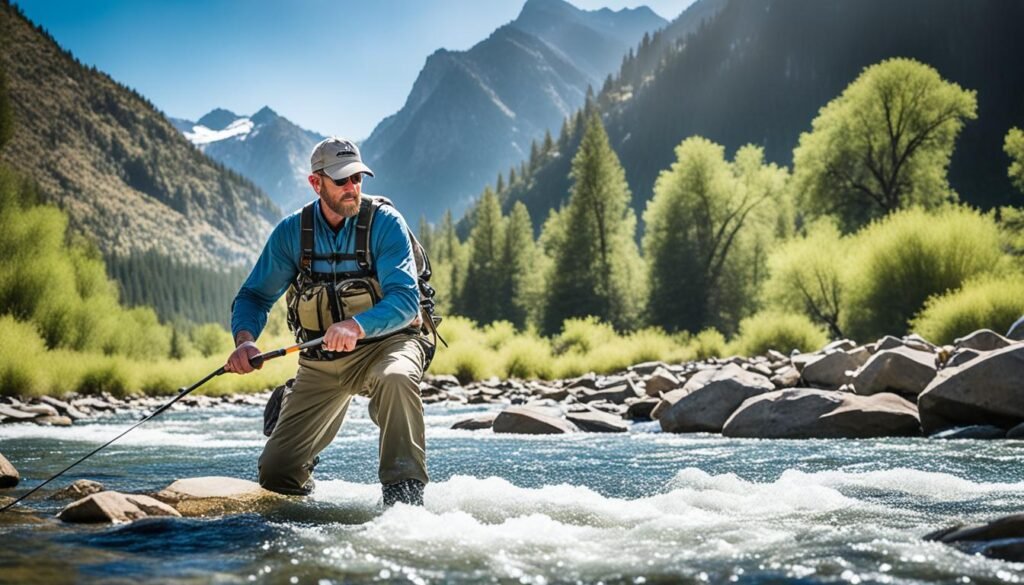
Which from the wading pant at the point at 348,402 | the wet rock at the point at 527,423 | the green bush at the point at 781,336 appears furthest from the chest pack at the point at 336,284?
the green bush at the point at 781,336

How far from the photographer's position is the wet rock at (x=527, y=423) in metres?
10.5

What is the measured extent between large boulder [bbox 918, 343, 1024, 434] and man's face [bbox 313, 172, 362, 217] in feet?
22.4

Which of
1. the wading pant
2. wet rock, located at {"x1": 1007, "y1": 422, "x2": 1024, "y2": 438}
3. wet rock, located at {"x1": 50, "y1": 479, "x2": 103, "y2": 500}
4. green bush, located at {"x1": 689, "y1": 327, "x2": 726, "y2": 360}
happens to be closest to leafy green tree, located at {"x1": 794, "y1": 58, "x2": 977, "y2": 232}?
green bush, located at {"x1": 689, "y1": 327, "x2": 726, "y2": 360}

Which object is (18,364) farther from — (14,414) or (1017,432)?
(1017,432)

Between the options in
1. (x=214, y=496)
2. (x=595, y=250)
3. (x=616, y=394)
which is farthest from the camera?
(x=595, y=250)

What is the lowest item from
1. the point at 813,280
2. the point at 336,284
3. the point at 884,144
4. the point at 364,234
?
the point at 336,284

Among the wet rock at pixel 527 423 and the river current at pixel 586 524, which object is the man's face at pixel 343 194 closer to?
the river current at pixel 586 524

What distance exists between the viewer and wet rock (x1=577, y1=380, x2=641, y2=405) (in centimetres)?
1394

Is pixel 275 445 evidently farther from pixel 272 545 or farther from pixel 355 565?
pixel 355 565

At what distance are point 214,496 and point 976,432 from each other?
7.43m

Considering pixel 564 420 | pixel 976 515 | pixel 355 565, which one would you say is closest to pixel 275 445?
pixel 355 565

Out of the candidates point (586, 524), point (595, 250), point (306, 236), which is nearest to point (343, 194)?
point (306, 236)

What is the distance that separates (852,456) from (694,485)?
7.51ft

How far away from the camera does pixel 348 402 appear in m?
5.02
